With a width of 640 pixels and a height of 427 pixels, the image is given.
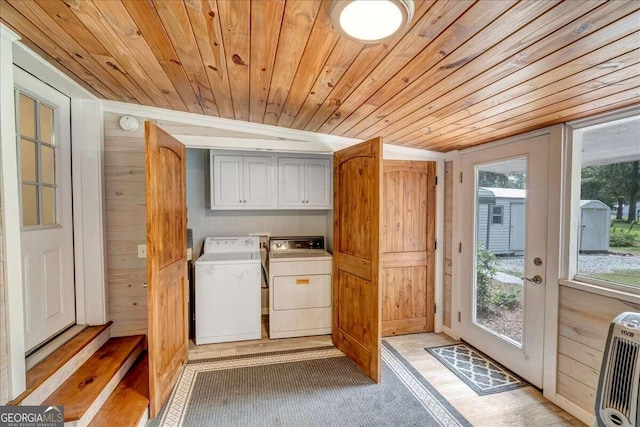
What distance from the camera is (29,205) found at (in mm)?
1769

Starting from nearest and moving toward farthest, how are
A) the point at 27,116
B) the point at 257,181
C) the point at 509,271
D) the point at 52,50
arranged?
1. the point at 52,50
2. the point at 27,116
3. the point at 509,271
4. the point at 257,181

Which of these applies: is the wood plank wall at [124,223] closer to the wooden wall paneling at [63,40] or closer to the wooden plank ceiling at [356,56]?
the wooden plank ceiling at [356,56]

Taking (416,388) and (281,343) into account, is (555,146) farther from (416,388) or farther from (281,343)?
(281,343)

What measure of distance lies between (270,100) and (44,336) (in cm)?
221

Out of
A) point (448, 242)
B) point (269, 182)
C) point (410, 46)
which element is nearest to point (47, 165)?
point (269, 182)

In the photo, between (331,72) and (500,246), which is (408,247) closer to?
(500,246)

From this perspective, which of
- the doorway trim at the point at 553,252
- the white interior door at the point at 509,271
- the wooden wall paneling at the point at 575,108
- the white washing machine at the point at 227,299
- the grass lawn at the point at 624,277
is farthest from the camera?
the white washing machine at the point at 227,299

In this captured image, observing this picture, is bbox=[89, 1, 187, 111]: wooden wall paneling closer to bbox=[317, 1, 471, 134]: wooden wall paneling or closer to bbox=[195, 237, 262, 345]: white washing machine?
bbox=[317, 1, 471, 134]: wooden wall paneling

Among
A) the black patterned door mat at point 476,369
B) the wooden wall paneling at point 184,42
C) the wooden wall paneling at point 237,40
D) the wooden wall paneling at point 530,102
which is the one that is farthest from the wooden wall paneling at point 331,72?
the black patterned door mat at point 476,369

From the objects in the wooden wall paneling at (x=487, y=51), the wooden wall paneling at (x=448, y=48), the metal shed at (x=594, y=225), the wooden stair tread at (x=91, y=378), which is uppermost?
the wooden wall paneling at (x=448, y=48)

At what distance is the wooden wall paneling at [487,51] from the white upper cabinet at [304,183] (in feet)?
5.40

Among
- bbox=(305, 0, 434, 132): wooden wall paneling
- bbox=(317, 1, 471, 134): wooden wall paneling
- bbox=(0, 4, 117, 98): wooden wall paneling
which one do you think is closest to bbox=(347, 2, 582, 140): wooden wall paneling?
bbox=(317, 1, 471, 134): wooden wall paneling

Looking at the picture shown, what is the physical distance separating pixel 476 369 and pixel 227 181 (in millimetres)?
3035

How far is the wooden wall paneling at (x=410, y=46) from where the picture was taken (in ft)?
3.13
